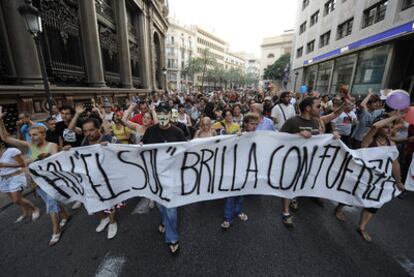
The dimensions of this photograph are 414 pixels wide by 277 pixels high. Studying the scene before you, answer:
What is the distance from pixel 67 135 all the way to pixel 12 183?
41.9 inches

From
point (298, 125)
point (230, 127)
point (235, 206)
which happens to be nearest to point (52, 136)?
point (230, 127)

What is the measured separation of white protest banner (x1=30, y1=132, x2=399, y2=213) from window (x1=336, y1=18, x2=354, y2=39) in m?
18.9

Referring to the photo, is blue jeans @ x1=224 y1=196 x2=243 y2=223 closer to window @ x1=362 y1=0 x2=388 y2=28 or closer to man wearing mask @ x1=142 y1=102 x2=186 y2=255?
man wearing mask @ x1=142 y1=102 x2=186 y2=255

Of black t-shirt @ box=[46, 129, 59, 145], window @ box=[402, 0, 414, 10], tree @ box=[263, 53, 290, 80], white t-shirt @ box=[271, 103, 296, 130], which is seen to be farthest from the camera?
tree @ box=[263, 53, 290, 80]

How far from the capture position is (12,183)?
2.86m

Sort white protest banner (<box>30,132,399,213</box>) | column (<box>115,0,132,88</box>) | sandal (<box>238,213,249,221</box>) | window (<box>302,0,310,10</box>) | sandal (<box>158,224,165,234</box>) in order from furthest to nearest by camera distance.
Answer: window (<box>302,0,310,10</box>)
column (<box>115,0,132,88</box>)
sandal (<box>238,213,249,221</box>)
sandal (<box>158,224,165,234</box>)
white protest banner (<box>30,132,399,213</box>)

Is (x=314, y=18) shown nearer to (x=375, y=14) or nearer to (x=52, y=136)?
(x=375, y=14)

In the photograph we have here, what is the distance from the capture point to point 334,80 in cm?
1764

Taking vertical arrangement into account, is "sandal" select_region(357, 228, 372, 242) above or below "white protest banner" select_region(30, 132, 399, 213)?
below

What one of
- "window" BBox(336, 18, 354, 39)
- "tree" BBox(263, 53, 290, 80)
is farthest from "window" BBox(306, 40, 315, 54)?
"tree" BBox(263, 53, 290, 80)

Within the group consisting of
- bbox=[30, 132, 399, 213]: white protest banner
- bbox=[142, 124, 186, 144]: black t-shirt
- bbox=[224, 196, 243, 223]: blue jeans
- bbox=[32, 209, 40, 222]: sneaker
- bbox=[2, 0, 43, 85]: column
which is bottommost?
bbox=[32, 209, 40, 222]: sneaker

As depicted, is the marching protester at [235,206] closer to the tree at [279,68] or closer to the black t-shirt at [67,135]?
the black t-shirt at [67,135]

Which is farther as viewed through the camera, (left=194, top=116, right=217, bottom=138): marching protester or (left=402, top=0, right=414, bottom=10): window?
(left=402, top=0, right=414, bottom=10): window

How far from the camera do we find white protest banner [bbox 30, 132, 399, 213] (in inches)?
96.7
